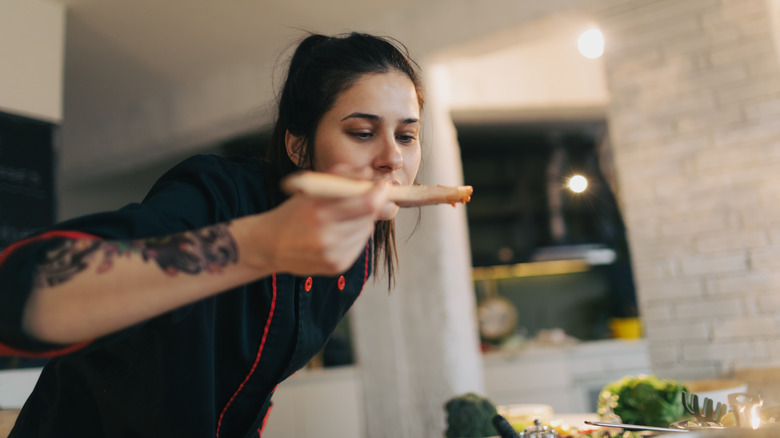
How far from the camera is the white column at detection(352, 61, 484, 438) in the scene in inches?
107

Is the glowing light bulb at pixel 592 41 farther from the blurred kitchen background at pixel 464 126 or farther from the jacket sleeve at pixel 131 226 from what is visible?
the jacket sleeve at pixel 131 226

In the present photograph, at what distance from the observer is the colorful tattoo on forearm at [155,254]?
1.79ft

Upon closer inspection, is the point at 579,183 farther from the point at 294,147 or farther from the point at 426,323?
the point at 426,323

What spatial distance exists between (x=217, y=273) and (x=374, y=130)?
1.43ft

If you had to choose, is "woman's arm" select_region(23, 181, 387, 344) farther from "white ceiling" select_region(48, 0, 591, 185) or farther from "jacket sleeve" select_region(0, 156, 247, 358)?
"white ceiling" select_region(48, 0, 591, 185)

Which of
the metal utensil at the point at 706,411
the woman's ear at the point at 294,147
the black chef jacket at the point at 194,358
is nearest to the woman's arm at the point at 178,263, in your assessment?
the black chef jacket at the point at 194,358

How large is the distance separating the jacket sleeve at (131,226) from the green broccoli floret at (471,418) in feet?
2.53

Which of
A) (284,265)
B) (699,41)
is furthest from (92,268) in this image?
(699,41)

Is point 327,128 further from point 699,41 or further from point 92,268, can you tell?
point 699,41

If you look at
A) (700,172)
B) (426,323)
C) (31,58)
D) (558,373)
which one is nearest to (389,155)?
(700,172)

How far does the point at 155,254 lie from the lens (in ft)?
1.85

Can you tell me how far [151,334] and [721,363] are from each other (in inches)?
82.5

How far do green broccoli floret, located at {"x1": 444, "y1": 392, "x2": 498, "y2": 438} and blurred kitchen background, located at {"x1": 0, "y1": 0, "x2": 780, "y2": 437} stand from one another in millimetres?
693

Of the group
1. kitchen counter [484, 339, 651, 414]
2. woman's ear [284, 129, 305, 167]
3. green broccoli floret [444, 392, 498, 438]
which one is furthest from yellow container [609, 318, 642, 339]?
woman's ear [284, 129, 305, 167]
